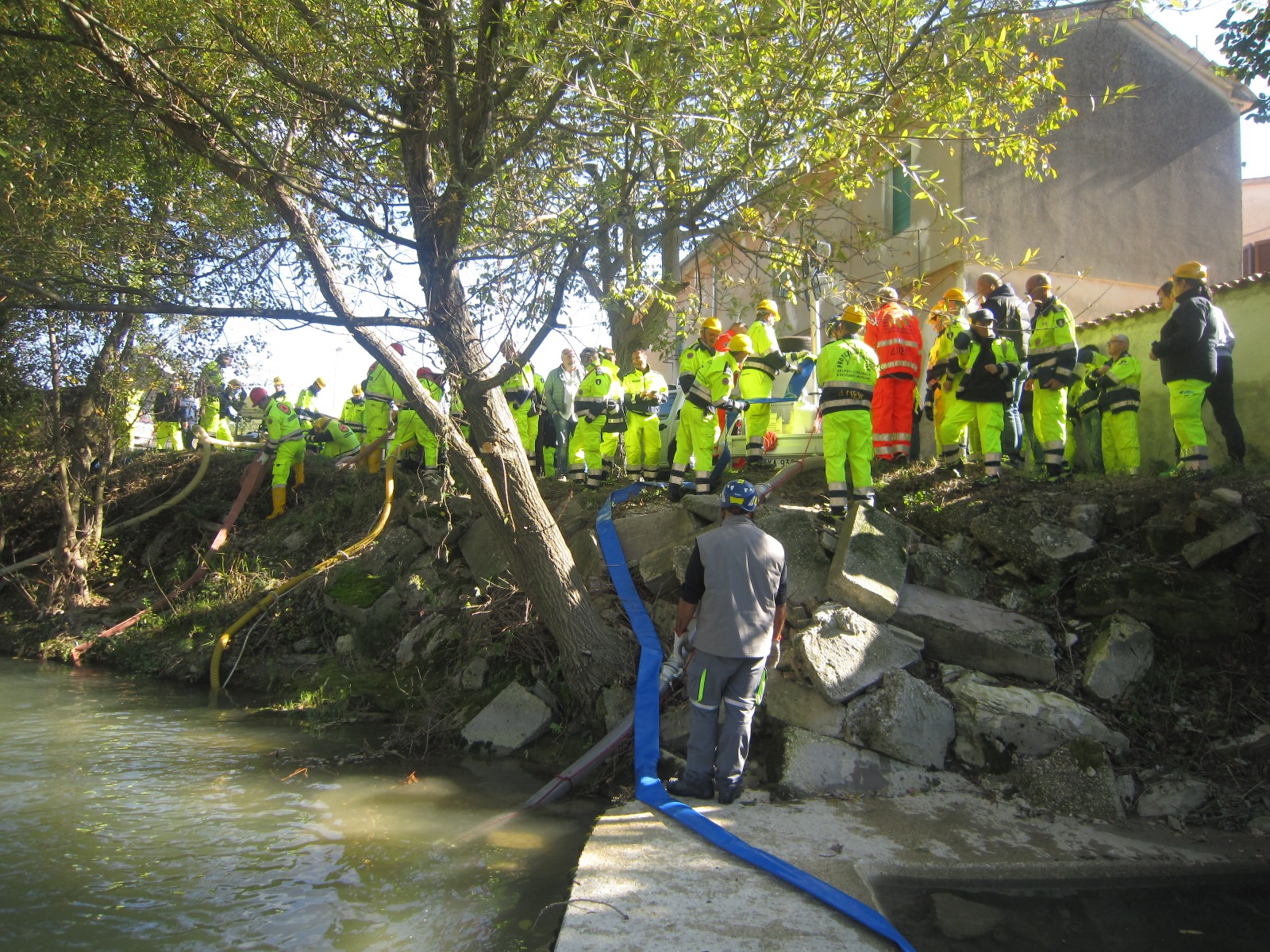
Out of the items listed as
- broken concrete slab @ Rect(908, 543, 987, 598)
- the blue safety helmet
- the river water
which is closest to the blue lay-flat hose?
the river water

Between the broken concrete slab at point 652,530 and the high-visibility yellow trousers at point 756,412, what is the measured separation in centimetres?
170

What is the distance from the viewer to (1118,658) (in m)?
5.79

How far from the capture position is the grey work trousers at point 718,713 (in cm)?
511

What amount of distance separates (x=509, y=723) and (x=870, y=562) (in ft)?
10.3

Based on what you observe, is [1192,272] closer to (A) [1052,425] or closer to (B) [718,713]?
(A) [1052,425]

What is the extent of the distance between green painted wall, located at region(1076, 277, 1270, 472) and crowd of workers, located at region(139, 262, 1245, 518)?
2.62 feet

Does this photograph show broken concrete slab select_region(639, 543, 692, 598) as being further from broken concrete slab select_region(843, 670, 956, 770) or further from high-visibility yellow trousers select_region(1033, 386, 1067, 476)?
high-visibility yellow trousers select_region(1033, 386, 1067, 476)

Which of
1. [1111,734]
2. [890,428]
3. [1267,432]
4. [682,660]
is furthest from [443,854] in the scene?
[1267,432]

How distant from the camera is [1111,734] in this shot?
17.5 feet

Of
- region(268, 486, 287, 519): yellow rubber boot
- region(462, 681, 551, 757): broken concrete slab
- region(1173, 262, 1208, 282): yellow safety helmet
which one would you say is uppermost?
region(1173, 262, 1208, 282): yellow safety helmet

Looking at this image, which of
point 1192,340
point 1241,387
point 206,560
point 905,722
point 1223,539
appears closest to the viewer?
point 905,722

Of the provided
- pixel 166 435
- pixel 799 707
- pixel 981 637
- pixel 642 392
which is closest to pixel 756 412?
pixel 642 392

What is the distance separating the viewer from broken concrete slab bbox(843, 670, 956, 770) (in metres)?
5.41

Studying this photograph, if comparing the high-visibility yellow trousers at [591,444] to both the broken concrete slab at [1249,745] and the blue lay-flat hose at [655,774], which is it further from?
the broken concrete slab at [1249,745]
